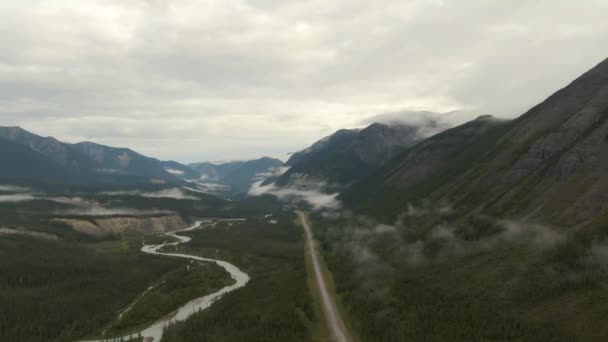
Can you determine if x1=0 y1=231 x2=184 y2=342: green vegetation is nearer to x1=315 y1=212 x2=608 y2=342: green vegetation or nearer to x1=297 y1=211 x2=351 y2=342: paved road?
x1=297 y1=211 x2=351 y2=342: paved road

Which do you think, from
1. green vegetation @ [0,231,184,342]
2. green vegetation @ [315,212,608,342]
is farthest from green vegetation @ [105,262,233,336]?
green vegetation @ [315,212,608,342]

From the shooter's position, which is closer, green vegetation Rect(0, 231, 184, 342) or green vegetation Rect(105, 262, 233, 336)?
green vegetation Rect(0, 231, 184, 342)

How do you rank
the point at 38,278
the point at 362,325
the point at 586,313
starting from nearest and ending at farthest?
1. the point at 586,313
2. the point at 362,325
3. the point at 38,278

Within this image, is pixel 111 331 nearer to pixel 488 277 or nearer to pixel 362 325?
pixel 362 325

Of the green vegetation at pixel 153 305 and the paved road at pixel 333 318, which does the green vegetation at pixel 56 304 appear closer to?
the green vegetation at pixel 153 305

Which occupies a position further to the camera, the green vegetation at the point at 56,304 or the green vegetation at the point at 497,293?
the green vegetation at the point at 56,304

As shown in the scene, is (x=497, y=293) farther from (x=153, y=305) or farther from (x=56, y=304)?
(x=56, y=304)

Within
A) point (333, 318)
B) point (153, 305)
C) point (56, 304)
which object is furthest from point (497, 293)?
point (56, 304)

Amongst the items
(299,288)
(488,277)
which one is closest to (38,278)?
(299,288)

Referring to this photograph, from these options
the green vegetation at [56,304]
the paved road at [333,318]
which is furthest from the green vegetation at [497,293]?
the green vegetation at [56,304]
